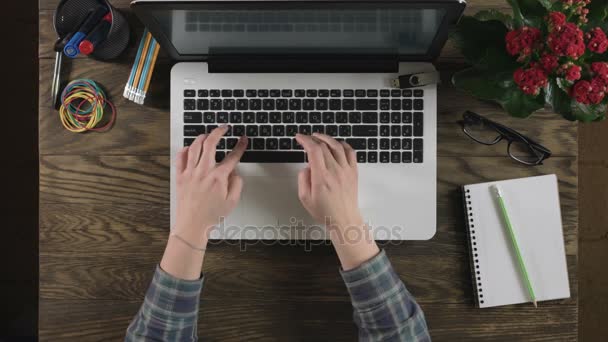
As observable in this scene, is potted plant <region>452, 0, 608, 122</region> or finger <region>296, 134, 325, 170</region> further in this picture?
finger <region>296, 134, 325, 170</region>

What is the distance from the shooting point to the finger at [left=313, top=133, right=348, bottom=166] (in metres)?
0.81

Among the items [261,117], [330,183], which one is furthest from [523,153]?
[261,117]

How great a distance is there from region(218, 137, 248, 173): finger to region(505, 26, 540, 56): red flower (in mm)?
448

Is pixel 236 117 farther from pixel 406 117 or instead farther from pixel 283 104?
pixel 406 117

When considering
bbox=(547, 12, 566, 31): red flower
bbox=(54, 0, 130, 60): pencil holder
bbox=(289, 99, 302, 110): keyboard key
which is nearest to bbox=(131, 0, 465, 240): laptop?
bbox=(289, 99, 302, 110): keyboard key

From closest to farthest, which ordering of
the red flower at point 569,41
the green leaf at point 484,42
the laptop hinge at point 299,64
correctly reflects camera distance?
1. the red flower at point 569,41
2. the green leaf at point 484,42
3. the laptop hinge at point 299,64

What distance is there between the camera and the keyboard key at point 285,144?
85 cm

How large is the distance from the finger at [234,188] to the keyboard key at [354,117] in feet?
0.73

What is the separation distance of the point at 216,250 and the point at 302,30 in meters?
0.43

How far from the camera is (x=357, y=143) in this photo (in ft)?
2.79

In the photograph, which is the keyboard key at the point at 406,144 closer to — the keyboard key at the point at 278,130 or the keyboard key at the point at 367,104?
the keyboard key at the point at 367,104

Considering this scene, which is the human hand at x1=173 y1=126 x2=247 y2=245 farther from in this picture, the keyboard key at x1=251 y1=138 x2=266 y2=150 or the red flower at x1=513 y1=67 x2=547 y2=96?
the red flower at x1=513 y1=67 x2=547 y2=96

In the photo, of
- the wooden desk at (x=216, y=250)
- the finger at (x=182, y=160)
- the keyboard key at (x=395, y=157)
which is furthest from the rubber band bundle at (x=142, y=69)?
the keyboard key at (x=395, y=157)
